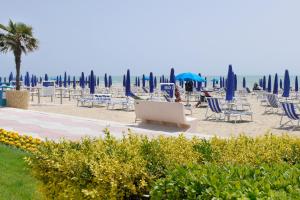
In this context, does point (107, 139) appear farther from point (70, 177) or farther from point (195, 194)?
point (195, 194)

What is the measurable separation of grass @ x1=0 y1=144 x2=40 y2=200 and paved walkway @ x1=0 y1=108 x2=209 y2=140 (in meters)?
2.56

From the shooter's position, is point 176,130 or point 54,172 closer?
point 54,172

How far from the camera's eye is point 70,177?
3.23 metres

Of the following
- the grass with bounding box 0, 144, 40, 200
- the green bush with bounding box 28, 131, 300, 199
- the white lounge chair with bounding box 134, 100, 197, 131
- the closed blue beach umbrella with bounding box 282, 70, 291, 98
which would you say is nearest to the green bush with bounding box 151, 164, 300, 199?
the green bush with bounding box 28, 131, 300, 199

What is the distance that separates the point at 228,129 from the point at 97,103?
946cm

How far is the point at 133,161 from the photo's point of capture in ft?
10.3

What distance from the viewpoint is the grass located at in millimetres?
4961

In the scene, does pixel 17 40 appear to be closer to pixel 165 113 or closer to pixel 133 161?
pixel 165 113

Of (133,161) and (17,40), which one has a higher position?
(17,40)

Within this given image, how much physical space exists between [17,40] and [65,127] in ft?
29.4

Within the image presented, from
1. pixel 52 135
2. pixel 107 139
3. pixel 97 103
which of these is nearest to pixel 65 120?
pixel 52 135

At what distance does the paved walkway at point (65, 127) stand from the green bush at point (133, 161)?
5.65 meters

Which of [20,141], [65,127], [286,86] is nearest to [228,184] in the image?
[20,141]

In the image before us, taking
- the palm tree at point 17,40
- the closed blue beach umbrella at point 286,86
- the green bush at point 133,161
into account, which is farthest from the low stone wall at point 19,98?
the green bush at point 133,161
